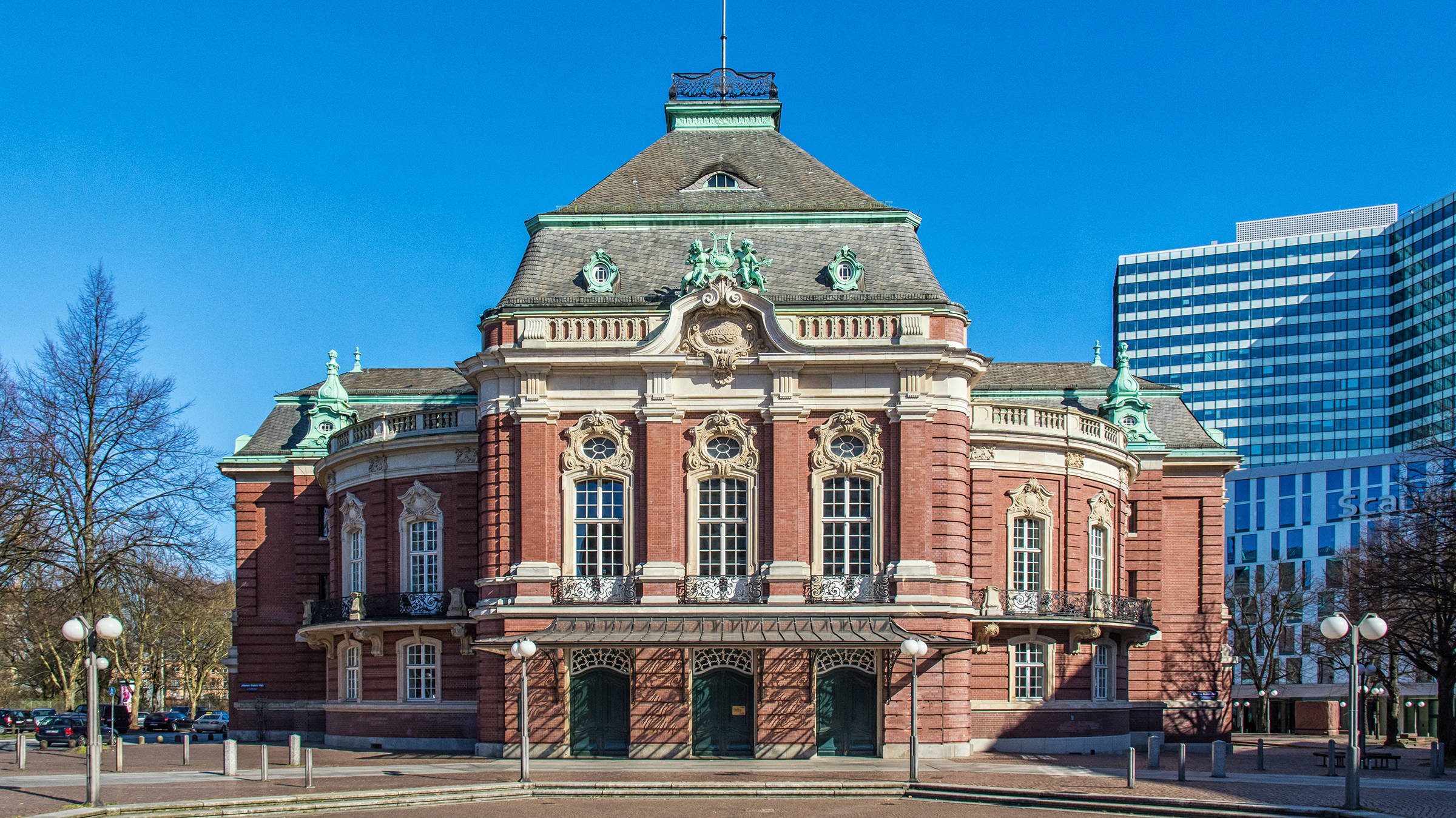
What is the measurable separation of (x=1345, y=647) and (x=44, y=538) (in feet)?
178

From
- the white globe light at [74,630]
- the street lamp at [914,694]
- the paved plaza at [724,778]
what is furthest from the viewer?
the street lamp at [914,694]

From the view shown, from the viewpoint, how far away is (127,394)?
4694 cm

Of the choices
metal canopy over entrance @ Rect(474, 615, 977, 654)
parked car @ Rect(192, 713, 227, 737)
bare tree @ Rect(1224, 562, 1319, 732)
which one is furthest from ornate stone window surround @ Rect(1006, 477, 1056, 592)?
parked car @ Rect(192, 713, 227, 737)

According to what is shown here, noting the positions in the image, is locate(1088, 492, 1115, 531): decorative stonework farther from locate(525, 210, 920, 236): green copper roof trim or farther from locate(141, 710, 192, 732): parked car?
locate(141, 710, 192, 732): parked car

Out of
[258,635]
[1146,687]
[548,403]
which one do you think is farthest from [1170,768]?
[258,635]

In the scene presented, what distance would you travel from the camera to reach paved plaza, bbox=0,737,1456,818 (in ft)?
99.7

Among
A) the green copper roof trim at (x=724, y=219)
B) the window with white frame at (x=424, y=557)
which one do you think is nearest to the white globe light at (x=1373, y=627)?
the green copper roof trim at (x=724, y=219)

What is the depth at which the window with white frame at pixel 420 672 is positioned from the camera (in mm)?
43938

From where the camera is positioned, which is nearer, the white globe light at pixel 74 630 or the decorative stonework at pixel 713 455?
the white globe light at pixel 74 630

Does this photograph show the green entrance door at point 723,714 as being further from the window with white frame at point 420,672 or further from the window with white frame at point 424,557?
the window with white frame at point 424,557

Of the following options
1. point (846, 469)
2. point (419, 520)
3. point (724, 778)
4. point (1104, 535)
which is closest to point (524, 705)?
point (724, 778)

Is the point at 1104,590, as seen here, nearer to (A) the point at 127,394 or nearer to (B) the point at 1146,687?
(B) the point at 1146,687

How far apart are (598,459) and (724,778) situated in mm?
9758

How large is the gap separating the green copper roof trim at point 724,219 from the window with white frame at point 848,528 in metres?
6.72
